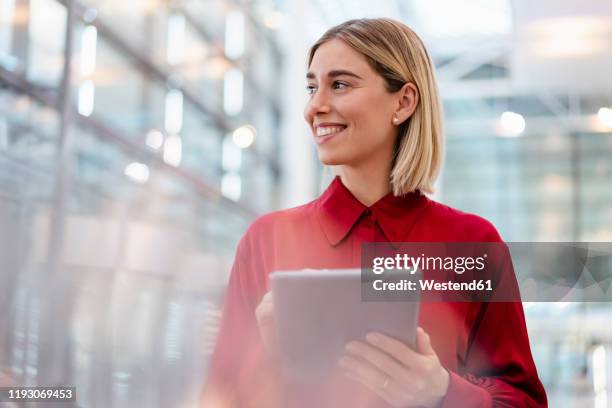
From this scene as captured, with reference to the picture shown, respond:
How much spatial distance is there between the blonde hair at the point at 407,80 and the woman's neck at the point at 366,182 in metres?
0.02

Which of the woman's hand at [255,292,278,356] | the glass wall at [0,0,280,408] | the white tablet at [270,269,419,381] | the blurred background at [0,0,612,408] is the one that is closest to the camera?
the white tablet at [270,269,419,381]

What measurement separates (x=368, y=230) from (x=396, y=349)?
314mm

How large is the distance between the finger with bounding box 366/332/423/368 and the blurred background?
1.55 ft

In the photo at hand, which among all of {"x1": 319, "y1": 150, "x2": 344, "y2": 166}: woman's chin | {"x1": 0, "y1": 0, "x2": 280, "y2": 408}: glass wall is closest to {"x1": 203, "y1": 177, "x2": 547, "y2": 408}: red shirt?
{"x1": 319, "y1": 150, "x2": 344, "y2": 166}: woman's chin

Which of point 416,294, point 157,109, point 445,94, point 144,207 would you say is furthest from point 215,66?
point 416,294

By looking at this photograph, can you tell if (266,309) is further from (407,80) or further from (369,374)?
(407,80)

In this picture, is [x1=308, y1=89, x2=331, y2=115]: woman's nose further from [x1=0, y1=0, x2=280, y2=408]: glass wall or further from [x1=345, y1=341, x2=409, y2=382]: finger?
[x1=0, y1=0, x2=280, y2=408]: glass wall

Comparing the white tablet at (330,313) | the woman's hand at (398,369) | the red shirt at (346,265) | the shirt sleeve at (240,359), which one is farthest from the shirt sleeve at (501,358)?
the shirt sleeve at (240,359)

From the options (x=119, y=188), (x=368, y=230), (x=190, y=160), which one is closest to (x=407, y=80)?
(x=368, y=230)

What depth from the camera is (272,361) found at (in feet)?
4.16

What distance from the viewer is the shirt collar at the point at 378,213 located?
1352mm

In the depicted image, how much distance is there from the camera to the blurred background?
12.2 feet

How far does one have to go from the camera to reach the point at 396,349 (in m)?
1.09

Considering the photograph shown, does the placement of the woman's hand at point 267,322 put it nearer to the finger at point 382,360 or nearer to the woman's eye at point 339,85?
the finger at point 382,360
